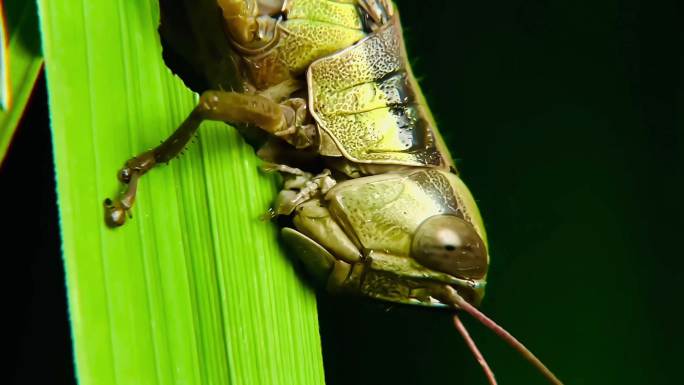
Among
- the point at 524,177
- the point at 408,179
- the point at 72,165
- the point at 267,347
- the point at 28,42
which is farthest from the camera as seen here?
the point at 524,177

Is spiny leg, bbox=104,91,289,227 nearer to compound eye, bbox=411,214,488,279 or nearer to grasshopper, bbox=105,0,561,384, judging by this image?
grasshopper, bbox=105,0,561,384

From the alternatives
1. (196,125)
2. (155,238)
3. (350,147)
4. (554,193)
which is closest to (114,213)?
(155,238)

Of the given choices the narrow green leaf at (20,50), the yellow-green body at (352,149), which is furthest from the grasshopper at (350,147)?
the narrow green leaf at (20,50)

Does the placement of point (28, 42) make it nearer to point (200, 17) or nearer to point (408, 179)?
point (200, 17)

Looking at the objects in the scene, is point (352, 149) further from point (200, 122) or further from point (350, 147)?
point (200, 122)

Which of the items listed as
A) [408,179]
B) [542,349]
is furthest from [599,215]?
[408,179]

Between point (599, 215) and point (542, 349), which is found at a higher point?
point (599, 215)
